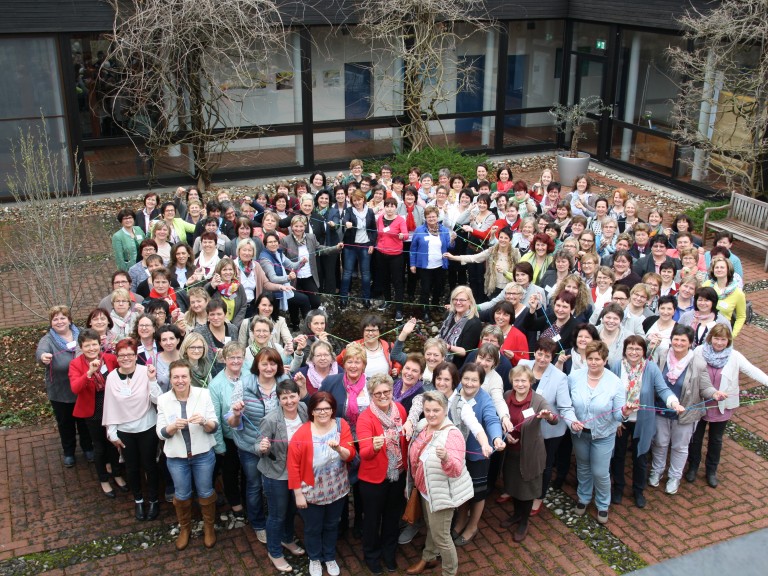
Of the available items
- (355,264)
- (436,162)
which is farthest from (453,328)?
(436,162)

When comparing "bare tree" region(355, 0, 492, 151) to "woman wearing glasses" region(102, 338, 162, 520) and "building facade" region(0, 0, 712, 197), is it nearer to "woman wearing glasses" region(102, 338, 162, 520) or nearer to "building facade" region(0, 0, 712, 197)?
"building facade" region(0, 0, 712, 197)

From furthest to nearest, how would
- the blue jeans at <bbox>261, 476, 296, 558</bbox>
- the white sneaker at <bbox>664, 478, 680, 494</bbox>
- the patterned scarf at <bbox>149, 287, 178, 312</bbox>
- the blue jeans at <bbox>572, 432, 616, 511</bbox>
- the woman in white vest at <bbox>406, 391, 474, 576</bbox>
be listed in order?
the patterned scarf at <bbox>149, 287, 178, 312</bbox> → the white sneaker at <bbox>664, 478, 680, 494</bbox> → the blue jeans at <bbox>572, 432, 616, 511</bbox> → the blue jeans at <bbox>261, 476, 296, 558</bbox> → the woman in white vest at <bbox>406, 391, 474, 576</bbox>

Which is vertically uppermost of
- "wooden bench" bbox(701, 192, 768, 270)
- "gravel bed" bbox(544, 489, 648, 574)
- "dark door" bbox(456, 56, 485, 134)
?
"dark door" bbox(456, 56, 485, 134)

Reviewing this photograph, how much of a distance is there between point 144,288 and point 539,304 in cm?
436

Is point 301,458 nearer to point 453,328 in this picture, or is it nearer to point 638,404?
point 453,328

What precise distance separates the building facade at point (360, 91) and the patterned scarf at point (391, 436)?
1220cm

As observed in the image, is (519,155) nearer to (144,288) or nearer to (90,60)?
(90,60)

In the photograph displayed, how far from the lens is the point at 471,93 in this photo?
19.5m

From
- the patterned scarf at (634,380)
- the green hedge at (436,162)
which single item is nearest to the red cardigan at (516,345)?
the patterned scarf at (634,380)

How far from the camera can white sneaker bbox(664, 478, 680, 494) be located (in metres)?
7.48

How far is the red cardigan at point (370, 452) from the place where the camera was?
6012 mm

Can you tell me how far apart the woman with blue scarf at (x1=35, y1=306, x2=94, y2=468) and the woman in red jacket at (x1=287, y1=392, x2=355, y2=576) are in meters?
2.60

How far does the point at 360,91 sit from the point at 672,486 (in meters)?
13.2

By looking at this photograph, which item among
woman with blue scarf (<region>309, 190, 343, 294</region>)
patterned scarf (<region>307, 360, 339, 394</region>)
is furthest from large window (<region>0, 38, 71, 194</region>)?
patterned scarf (<region>307, 360, 339, 394</region>)
